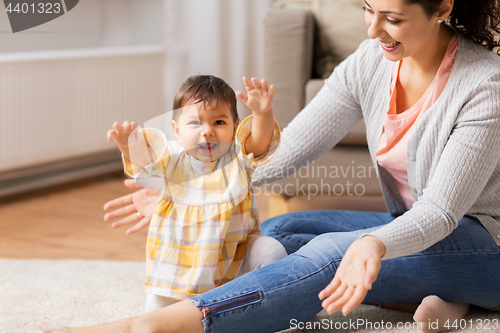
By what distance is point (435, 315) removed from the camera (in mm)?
924

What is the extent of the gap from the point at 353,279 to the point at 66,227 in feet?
4.17

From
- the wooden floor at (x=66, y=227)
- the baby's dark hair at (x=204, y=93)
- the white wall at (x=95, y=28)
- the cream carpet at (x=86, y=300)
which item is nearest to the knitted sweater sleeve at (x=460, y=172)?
the cream carpet at (x=86, y=300)

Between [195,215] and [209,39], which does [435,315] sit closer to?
[195,215]

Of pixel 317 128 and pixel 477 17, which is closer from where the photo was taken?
pixel 477 17

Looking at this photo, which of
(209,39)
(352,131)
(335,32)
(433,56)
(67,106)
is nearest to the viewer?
(433,56)

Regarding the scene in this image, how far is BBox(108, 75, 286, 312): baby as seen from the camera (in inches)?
35.7

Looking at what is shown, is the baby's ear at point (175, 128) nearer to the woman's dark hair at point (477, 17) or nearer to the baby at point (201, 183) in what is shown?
the baby at point (201, 183)

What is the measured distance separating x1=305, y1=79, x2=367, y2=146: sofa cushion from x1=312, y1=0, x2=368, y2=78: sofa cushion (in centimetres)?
17

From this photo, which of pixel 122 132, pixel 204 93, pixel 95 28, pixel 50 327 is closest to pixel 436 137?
pixel 204 93

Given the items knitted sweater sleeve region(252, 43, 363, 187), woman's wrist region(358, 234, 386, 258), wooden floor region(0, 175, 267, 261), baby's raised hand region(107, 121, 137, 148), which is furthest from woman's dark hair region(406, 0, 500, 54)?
wooden floor region(0, 175, 267, 261)

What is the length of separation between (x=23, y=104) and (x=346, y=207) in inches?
51.0

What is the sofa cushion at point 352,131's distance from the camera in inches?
58.6

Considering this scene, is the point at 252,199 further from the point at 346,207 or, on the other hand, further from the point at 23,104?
the point at 23,104

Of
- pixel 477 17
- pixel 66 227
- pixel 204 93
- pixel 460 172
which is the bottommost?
pixel 66 227
